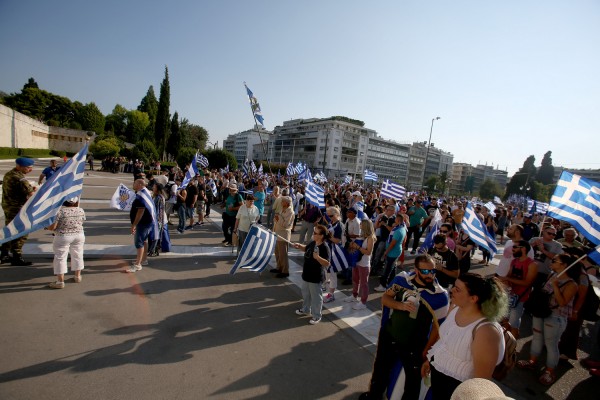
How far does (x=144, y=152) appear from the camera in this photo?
1703 inches

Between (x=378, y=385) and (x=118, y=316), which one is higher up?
(x=378, y=385)

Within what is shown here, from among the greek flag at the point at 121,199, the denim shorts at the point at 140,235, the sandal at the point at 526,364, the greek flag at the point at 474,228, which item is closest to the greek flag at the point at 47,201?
the denim shorts at the point at 140,235

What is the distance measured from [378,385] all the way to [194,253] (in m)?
6.48

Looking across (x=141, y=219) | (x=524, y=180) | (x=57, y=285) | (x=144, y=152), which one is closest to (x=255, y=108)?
(x=141, y=219)

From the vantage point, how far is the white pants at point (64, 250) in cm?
528

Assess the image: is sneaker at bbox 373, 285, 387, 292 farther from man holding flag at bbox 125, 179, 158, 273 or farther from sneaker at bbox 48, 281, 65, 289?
sneaker at bbox 48, 281, 65, 289

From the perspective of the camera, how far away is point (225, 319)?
5.06 meters

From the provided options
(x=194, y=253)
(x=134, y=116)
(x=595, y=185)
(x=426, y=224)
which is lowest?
(x=194, y=253)

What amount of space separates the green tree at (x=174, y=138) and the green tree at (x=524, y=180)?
83.6 meters

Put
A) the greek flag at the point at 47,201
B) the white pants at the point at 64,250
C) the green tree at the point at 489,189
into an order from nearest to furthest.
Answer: the greek flag at the point at 47,201 → the white pants at the point at 64,250 → the green tree at the point at 489,189

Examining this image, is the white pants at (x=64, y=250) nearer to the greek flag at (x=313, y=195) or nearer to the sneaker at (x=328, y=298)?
the sneaker at (x=328, y=298)

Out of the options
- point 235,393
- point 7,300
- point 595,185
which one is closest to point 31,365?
point 7,300

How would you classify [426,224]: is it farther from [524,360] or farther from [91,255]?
[91,255]

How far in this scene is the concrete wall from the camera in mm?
34781
